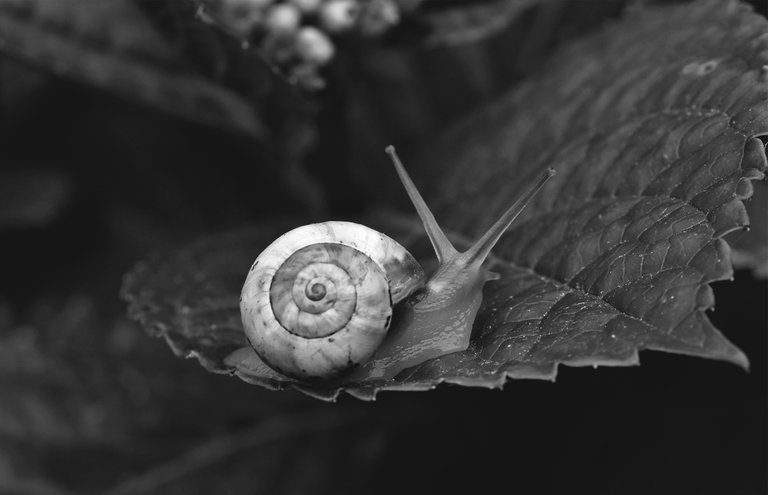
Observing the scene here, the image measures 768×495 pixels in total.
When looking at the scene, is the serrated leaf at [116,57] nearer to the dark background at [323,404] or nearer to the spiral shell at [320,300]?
the dark background at [323,404]

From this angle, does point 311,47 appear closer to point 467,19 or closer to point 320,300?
point 467,19

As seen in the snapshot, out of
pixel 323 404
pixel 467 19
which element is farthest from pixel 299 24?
pixel 323 404

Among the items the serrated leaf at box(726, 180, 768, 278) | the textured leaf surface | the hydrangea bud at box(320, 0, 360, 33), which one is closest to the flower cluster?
the hydrangea bud at box(320, 0, 360, 33)

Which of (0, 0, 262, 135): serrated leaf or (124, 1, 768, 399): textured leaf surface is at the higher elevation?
(0, 0, 262, 135): serrated leaf

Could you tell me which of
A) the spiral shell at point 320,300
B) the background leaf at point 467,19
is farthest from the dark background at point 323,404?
the spiral shell at point 320,300

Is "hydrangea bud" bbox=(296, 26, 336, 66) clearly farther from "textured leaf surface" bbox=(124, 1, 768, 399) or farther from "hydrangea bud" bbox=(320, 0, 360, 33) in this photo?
"textured leaf surface" bbox=(124, 1, 768, 399)

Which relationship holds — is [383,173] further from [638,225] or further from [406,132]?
[638,225]
